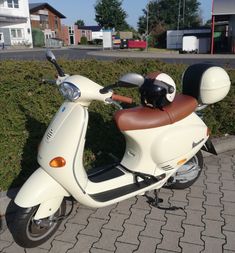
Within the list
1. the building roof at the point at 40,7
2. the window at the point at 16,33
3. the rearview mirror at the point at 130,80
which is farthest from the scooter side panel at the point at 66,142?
the building roof at the point at 40,7

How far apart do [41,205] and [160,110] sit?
1.17m

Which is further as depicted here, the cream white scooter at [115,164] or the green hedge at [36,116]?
the green hedge at [36,116]

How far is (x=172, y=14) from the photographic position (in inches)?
2537

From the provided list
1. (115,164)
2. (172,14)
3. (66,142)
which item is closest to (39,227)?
(66,142)

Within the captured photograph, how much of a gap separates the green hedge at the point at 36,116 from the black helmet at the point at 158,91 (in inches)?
45.9

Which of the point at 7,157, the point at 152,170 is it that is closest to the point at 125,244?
the point at 152,170

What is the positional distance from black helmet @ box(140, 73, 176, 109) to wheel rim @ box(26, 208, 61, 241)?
1178 millimetres

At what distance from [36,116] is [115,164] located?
0.99m

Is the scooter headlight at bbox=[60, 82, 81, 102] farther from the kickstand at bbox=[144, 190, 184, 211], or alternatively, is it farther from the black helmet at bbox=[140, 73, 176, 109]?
the kickstand at bbox=[144, 190, 184, 211]

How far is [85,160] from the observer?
3.52m

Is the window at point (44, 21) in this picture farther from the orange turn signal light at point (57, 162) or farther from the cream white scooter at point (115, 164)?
the orange turn signal light at point (57, 162)

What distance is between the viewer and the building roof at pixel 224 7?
70.7ft

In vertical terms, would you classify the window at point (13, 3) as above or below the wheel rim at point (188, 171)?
above

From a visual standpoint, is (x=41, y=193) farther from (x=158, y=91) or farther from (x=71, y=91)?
(x=158, y=91)
